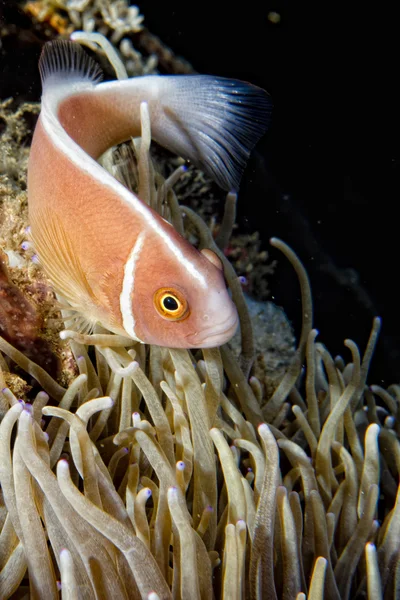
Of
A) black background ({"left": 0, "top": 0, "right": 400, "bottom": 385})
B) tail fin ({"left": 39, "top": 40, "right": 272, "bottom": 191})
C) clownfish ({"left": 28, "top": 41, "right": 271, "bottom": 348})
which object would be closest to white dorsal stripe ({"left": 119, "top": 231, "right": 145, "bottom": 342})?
clownfish ({"left": 28, "top": 41, "right": 271, "bottom": 348})

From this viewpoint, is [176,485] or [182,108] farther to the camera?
[182,108]

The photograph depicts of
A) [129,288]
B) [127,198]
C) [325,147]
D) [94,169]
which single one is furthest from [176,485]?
[325,147]

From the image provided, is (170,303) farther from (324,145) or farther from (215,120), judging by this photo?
(324,145)

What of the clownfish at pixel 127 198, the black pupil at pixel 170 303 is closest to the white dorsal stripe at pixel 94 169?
the clownfish at pixel 127 198

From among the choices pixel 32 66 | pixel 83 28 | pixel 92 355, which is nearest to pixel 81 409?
pixel 92 355

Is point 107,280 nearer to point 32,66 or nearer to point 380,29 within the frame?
point 32,66

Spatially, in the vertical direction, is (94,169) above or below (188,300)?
above
